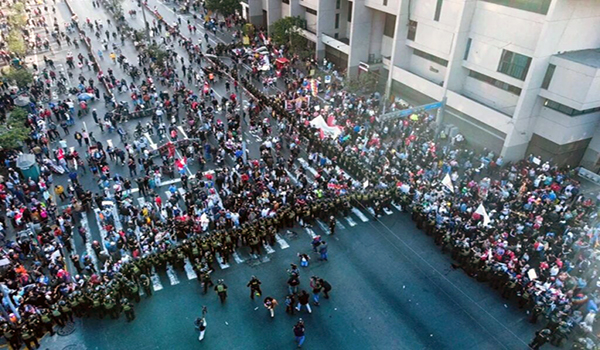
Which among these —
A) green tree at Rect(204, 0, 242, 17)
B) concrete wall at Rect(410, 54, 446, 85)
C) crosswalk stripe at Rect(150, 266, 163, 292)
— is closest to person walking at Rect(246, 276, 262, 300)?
crosswalk stripe at Rect(150, 266, 163, 292)

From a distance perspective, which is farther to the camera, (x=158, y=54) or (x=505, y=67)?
(x=158, y=54)

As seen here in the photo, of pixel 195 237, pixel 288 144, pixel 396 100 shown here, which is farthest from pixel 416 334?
pixel 396 100

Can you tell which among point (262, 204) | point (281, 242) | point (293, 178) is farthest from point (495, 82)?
point (281, 242)

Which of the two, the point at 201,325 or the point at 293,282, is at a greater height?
the point at 293,282

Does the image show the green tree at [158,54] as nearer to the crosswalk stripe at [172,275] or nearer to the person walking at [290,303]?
the crosswalk stripe at [172,275]

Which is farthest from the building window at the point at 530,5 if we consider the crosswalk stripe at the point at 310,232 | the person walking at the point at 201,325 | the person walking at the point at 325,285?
the person walking at the point at 201,325

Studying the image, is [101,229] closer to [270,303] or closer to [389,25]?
[270,303]
